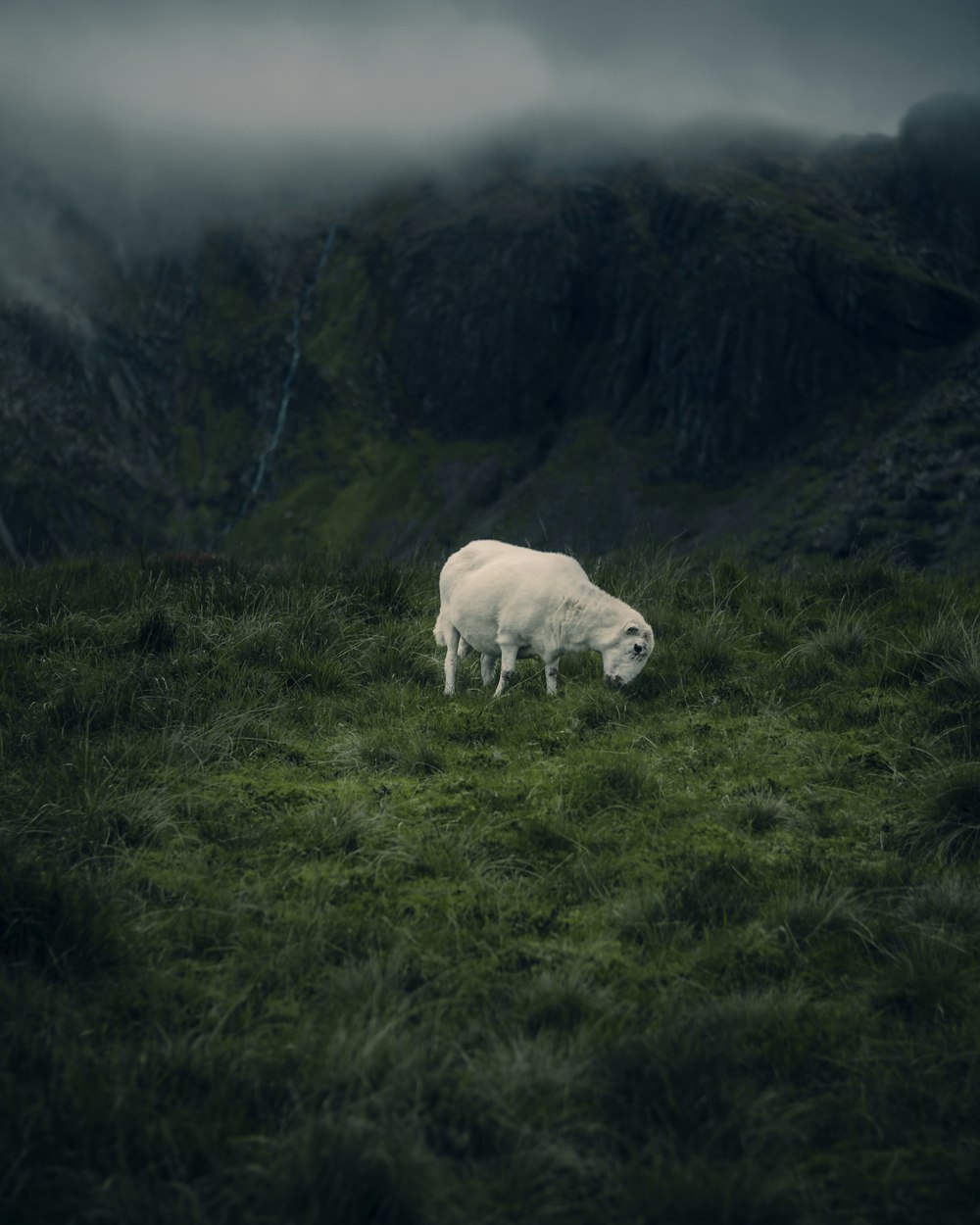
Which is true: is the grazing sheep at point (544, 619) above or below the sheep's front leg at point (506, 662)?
above

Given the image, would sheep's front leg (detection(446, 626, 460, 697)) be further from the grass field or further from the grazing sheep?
the grass field

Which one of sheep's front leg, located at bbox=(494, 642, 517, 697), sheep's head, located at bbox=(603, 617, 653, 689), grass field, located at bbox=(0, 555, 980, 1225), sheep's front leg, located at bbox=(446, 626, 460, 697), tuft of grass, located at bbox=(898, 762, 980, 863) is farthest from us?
sheep's front leg, located at bbox=(446, 626, 460, 697)

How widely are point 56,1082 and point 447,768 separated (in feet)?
13.1

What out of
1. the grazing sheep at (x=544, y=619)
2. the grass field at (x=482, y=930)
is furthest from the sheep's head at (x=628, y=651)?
the grass field at (x=482, y=930)

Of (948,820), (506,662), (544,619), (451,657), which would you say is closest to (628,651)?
(544,619)

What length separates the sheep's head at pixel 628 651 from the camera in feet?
31.3

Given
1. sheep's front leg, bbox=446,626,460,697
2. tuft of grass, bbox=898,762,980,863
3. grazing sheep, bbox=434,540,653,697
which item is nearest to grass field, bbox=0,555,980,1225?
tuft of grass, bbox=898,762,980,863

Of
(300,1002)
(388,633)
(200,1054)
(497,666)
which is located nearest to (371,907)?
(300,1002)

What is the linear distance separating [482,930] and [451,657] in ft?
13.8

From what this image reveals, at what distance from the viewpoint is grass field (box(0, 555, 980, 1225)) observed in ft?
13.8

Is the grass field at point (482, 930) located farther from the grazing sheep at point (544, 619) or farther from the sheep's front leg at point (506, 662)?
the grazing sheep at point (544, 619)

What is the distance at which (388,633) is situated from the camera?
36.6 feet

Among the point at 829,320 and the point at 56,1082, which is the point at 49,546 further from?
the point at 829,320

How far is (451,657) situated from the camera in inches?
391
